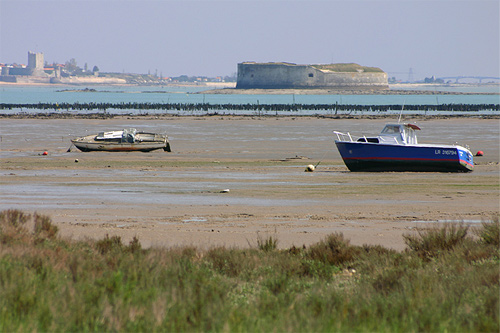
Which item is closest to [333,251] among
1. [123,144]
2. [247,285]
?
[247,285]

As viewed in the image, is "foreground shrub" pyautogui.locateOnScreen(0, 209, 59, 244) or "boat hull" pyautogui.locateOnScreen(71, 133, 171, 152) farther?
"boat hull" pyautogui.locateOnScreen(71, 133, 171, 152)

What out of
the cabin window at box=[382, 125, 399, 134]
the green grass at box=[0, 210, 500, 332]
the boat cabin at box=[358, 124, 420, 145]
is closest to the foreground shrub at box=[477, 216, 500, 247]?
the green grass at box=[0, 210, 500, 332]

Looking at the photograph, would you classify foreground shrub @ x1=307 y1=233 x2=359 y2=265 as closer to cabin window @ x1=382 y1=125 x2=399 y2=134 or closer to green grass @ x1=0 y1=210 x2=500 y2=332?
green grass @ x1=0 y1=210 x2=500 y2=332

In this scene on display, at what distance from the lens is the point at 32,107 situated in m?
88.0

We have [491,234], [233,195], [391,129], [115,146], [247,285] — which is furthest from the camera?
[115,146]

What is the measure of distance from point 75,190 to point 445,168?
1340 cm

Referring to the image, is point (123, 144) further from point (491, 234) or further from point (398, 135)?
point (491, 234)

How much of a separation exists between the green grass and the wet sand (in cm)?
133

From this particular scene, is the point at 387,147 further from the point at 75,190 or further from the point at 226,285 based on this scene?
the point at 226,285

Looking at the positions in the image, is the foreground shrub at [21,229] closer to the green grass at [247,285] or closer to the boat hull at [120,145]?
the green grass at [247,285]

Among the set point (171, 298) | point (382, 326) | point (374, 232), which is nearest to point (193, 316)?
point (171, 298)

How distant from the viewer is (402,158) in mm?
23688

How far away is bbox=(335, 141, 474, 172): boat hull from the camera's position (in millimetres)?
23516

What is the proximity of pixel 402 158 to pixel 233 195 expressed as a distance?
28.6 ft
